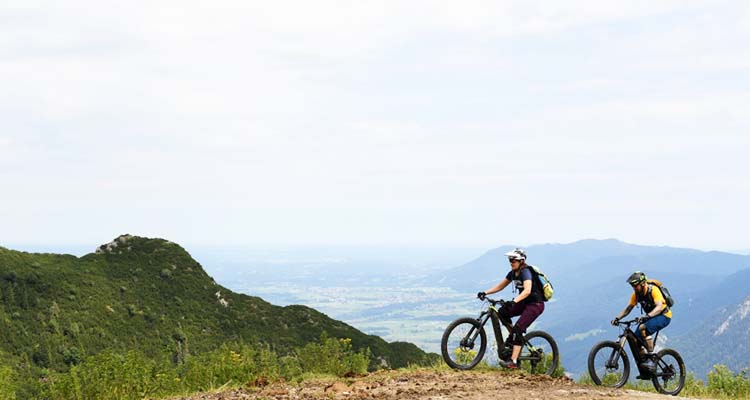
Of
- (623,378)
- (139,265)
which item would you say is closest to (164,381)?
(623,378)

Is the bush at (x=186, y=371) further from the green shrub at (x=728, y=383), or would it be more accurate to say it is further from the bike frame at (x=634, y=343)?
the green shrub at (x=728, y=383)

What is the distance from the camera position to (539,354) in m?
13.6

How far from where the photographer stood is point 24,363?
31.0 metres

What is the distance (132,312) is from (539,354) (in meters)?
35.3

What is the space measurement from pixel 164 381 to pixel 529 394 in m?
6.42

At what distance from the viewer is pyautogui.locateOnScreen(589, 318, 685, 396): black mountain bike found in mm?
13070

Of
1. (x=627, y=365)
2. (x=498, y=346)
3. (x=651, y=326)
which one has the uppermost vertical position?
(x=651, y=326)

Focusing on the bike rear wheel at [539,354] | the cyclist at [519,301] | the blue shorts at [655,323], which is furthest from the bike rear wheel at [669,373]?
the cyclist at [519,301]

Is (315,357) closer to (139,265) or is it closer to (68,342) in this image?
(68,342)

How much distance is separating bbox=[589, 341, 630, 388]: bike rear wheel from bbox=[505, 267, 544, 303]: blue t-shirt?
149cm

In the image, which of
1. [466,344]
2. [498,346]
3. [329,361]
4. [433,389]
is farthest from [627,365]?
[329,361]

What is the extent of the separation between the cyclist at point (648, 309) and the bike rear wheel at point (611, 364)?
1.76 feet

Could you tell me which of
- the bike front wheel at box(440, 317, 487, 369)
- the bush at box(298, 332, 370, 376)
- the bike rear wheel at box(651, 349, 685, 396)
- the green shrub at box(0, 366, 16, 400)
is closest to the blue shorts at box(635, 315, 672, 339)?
the bike rear wheel at box(651, 349, 685, 396)

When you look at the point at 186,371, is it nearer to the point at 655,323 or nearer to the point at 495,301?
the point at 495,301
